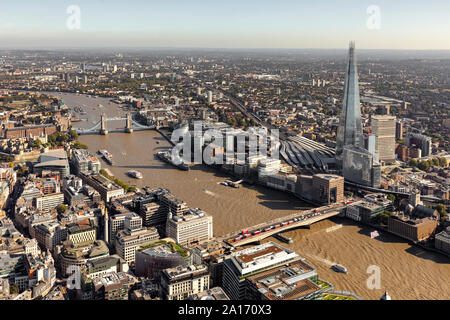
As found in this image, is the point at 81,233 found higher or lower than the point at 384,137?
lower

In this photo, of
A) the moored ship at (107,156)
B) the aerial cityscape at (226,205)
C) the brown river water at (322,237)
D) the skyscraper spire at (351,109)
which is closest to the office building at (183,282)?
the aerial cityscape at (226,205)

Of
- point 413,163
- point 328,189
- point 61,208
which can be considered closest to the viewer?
point 61,208

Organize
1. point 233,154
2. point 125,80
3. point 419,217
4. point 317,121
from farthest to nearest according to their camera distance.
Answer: point 125,80 < point 317,121 < point 233,154 < point 419,217

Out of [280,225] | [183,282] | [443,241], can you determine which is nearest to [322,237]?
[280,225]

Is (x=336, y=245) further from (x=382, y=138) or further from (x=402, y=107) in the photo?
(x=402, y=107)

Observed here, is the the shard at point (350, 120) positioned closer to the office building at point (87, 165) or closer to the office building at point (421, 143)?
the office building at point (421, 143)

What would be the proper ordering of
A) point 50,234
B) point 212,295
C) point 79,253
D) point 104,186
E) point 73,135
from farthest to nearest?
point 73,135 → point 104,186 → point 50,234 → point 79,253 → point 212,295

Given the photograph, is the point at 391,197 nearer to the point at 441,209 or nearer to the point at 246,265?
the point at 441,209

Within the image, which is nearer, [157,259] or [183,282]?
[183,282]

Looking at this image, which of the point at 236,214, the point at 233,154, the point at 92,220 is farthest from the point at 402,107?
the point at 92,220
